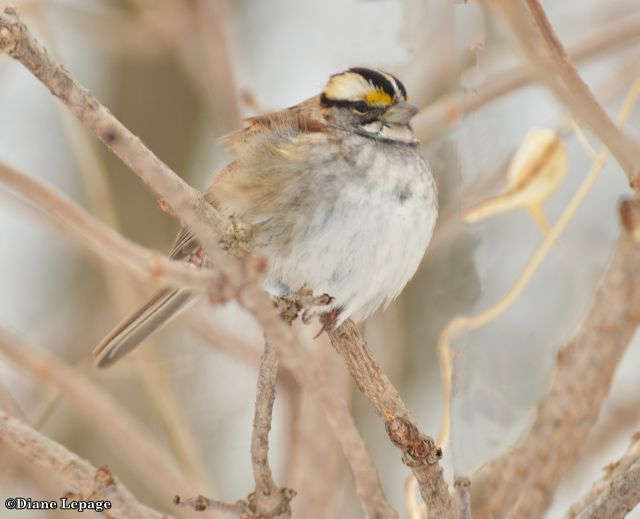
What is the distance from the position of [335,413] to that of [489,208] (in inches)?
30.2

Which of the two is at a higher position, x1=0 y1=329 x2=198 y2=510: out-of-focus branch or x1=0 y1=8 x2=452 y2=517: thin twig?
x1=0 y1=329 x2=198 y2=510: out-of-focus branch

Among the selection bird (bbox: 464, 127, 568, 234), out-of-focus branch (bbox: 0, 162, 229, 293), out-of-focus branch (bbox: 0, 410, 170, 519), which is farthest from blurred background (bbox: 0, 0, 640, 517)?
out-of-focus branch (bbox: 0, 162, 229, 293)

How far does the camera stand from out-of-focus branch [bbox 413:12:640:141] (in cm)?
241

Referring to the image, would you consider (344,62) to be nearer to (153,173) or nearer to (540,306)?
(540,306)

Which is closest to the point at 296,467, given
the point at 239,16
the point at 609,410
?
the point at 609,410

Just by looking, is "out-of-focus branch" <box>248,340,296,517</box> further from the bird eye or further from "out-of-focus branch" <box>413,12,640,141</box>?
the bird eye

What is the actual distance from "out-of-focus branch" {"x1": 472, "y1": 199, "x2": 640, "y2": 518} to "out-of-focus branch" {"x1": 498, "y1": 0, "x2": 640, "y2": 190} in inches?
16.1

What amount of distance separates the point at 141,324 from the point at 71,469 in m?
1.06

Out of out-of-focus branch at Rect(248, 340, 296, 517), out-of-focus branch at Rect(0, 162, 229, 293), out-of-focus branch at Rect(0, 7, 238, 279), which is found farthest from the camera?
out-of-focus branch at Rect(248, 340, 296, 517)

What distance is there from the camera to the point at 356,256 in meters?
2.52

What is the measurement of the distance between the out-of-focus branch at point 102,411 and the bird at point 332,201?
262 mm

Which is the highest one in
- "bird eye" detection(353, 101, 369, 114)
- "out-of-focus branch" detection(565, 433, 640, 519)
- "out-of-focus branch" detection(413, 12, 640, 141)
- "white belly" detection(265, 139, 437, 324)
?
"bird eye" detection(353, 101, 369, 114)

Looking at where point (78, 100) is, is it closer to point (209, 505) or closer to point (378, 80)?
point (209, 505)

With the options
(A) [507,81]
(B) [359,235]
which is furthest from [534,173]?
(B) [359,235]
